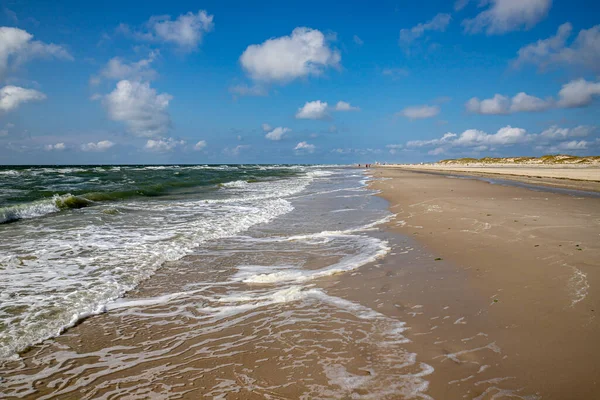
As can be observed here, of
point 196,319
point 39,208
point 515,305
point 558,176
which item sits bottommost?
point 196,319

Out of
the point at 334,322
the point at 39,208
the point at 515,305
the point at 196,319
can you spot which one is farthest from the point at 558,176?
the point at 39,208

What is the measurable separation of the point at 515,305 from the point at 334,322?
2.11 meters

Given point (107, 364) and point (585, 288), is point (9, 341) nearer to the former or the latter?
point (107, 364)

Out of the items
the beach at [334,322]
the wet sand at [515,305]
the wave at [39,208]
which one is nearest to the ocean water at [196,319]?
the beach at [334,322]

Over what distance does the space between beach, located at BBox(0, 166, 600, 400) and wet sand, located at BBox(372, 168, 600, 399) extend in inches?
0.6

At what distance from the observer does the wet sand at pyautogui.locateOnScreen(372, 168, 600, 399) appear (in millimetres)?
2656

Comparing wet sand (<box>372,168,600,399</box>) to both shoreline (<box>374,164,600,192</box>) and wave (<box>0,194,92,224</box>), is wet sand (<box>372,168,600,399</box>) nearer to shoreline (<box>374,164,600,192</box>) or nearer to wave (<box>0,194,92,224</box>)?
wave (<box>0,194,92,224</box>)

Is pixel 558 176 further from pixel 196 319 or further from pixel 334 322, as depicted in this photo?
pixel 196 319

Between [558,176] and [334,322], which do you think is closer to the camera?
[334,322]

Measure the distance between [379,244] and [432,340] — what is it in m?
3.97

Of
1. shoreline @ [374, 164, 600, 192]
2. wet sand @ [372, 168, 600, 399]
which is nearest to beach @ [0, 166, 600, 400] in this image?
wet sand @ [372, 168, 600, 399]

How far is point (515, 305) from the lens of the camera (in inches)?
154

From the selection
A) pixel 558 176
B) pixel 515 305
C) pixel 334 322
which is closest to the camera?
pixel 334 322

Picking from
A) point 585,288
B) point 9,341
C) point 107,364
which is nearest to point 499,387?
point 585,288
